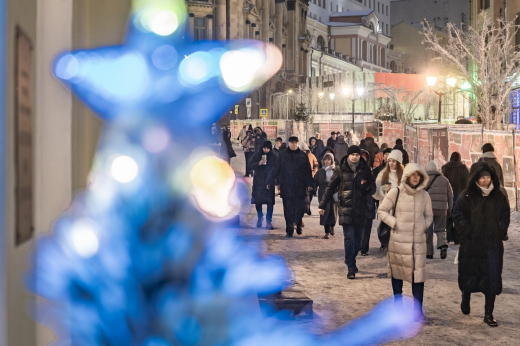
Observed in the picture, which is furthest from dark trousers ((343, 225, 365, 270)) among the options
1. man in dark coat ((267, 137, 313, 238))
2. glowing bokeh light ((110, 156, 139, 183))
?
glowing bokeh light ((110, 156, 139, 183))

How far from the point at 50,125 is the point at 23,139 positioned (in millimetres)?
682

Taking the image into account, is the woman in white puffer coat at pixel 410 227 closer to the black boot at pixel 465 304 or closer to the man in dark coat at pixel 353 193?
the black boot at pixel 465 304

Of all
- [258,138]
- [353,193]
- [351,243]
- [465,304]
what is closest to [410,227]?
[465,304]

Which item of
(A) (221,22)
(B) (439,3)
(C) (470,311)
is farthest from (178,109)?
(B) (439,3)

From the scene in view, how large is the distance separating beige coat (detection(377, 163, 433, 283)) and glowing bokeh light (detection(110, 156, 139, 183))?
162 inches

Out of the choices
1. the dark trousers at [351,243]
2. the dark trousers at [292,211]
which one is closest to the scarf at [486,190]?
the dark trousers at [351,243]

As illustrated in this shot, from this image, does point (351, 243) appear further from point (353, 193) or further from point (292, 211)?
point (292, 211)

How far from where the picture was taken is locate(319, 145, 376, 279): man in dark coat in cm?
960

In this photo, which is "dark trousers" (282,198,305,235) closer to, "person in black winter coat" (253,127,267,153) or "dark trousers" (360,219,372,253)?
"dark trousers" (360,219,372,253)

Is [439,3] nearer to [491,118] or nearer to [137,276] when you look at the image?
[491,118]

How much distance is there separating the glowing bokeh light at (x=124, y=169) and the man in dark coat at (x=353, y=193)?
19.6 ft

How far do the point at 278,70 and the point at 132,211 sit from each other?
6145 cm

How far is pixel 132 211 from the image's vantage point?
361 cm

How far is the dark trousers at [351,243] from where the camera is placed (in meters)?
9.36
